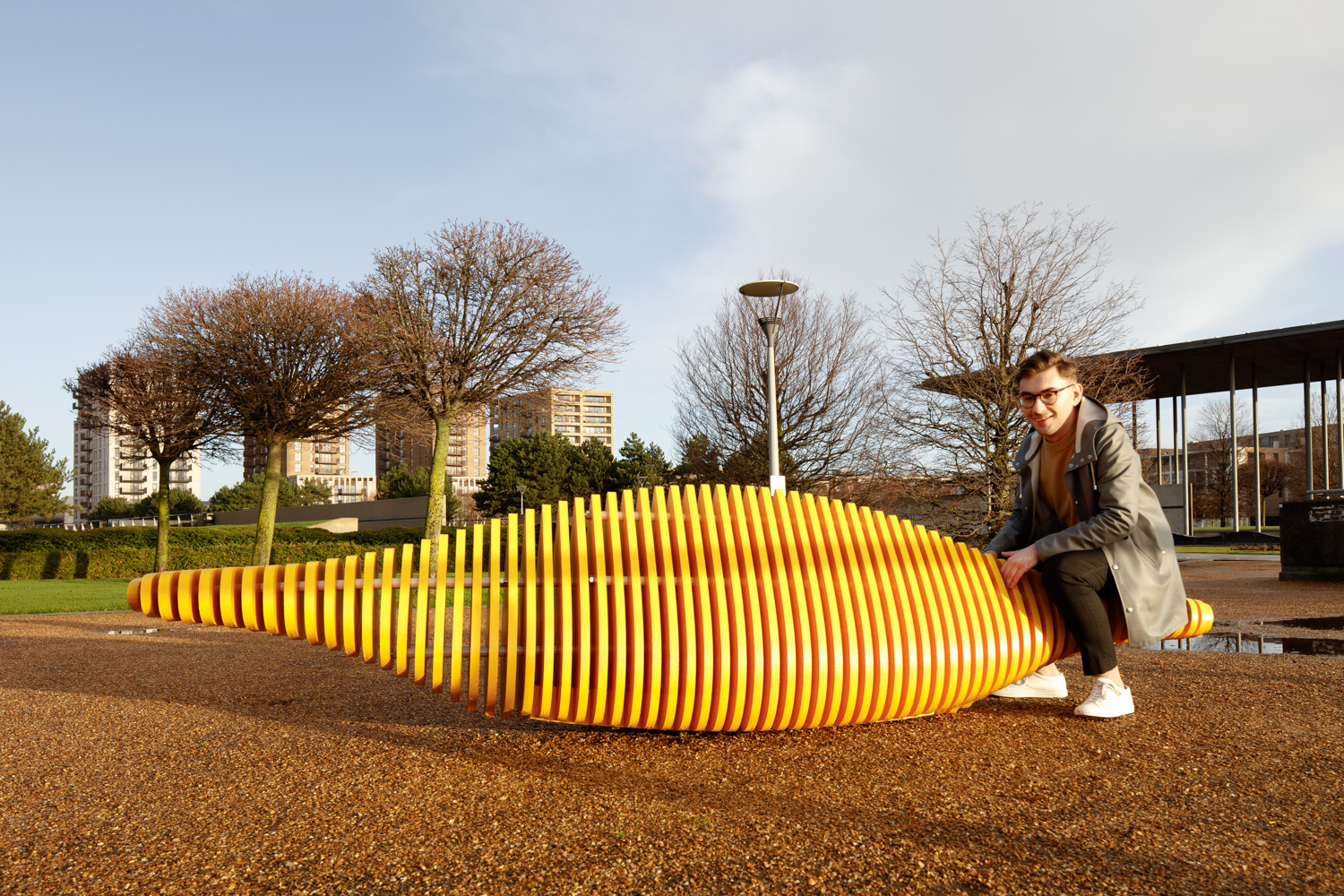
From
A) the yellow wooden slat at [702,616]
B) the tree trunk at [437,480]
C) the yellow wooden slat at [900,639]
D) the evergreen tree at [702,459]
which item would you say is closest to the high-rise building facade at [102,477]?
the evergreen tree at [702,459]

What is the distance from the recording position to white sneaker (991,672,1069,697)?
4.71 m

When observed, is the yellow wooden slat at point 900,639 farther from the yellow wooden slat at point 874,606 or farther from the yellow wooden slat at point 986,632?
the yellow wooden slat at point 986,632

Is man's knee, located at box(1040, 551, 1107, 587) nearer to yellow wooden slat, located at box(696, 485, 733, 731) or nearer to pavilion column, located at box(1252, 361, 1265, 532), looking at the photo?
yellow wooden slat, located at box(696, 485, 733, 731)

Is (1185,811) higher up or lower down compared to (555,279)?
lower down

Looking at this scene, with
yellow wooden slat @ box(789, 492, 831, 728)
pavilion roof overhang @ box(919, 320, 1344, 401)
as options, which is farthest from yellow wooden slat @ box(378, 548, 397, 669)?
pavilion roof overhang @ box(919, 320, 1344, 401)

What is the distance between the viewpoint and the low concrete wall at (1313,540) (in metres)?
Result: 14.2

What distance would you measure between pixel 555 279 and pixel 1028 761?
1468cm

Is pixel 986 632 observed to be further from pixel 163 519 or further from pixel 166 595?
pixel 163 519

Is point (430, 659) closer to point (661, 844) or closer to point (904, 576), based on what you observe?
point (661, 844)

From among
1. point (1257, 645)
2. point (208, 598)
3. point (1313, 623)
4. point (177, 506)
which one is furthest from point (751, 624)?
point (177, 506)

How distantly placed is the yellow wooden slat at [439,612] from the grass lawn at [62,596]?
1169 centimetres

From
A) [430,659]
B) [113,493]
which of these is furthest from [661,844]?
[113,493]

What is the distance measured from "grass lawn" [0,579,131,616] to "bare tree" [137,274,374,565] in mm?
2830

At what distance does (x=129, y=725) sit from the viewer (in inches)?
184
